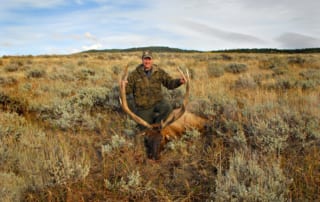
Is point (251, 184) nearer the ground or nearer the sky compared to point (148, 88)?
nearer the ground

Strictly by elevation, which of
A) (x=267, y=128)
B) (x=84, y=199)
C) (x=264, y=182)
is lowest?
(x=84, y=199)

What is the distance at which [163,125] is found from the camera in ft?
12.8

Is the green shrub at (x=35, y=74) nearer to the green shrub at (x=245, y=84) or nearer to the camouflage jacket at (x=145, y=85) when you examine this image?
the camouflage jacket at (x=145, y=85)

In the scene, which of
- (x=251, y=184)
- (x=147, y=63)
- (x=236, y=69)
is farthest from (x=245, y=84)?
(x=251, y=184)

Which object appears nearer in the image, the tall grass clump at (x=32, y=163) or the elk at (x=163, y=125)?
the tall grass clump at (x=32, y=163)

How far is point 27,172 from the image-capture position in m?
3.31

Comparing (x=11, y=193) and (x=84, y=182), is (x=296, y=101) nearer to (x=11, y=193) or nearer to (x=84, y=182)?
(x=84, y=182)

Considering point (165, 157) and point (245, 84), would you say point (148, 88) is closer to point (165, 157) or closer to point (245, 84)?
point (165, 157)

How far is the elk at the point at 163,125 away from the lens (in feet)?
13.2

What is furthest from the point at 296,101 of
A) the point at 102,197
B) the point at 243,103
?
the point at 102,197

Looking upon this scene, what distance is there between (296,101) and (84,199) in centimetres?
512

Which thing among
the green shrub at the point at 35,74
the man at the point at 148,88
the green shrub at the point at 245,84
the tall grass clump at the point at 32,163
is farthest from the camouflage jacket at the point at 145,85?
the green shrub at the point at 35,74

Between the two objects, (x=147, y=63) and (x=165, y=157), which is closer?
(x=165, y=157)

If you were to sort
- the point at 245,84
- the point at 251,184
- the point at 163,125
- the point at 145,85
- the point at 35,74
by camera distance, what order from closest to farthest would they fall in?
the point at 251,184 → the point at 163,125 → the point at 145,85 → the point at 245,84 → the point at 35,74
